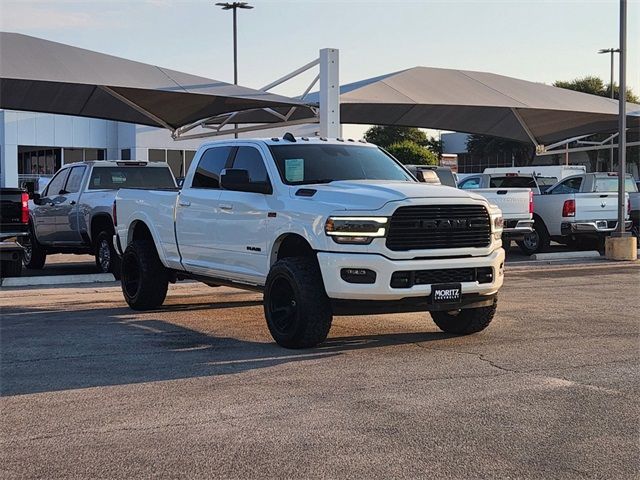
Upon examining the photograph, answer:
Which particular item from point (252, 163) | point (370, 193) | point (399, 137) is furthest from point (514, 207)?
point (399, 137)

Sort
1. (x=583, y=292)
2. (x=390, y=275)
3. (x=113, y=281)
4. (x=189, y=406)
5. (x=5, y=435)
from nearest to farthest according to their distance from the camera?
(x=5, y=435) < (x=189, y=406) < (x=390, y=275) < (x=583, y=292) < (x=113, y=281)

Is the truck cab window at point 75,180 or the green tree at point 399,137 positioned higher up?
the green tree at point 399,137

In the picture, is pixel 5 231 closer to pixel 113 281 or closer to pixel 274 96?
pixel 113 281

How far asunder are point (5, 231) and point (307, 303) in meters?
7.58

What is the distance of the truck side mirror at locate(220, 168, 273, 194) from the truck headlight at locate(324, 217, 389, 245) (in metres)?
1.32

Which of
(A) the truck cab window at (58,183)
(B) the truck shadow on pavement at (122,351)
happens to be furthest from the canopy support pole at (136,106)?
(B) the truck shadow on pavement at (122,351)

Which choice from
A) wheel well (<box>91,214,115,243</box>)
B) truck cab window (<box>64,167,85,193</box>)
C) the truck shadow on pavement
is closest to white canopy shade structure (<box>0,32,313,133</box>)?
truck cab window (<box>64,167,85,193</box>)

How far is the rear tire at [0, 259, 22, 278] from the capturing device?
15328 millimetres

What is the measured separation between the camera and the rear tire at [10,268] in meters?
15.3

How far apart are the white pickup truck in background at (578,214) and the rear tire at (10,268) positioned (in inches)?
448

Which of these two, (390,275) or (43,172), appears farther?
(43,172)

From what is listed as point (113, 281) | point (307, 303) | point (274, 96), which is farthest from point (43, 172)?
point (307, 303)

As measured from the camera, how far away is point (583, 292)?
13.9m

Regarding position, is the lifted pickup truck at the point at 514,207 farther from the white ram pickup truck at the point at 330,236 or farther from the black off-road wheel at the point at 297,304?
the black off-road wheel at the point at 297,304
